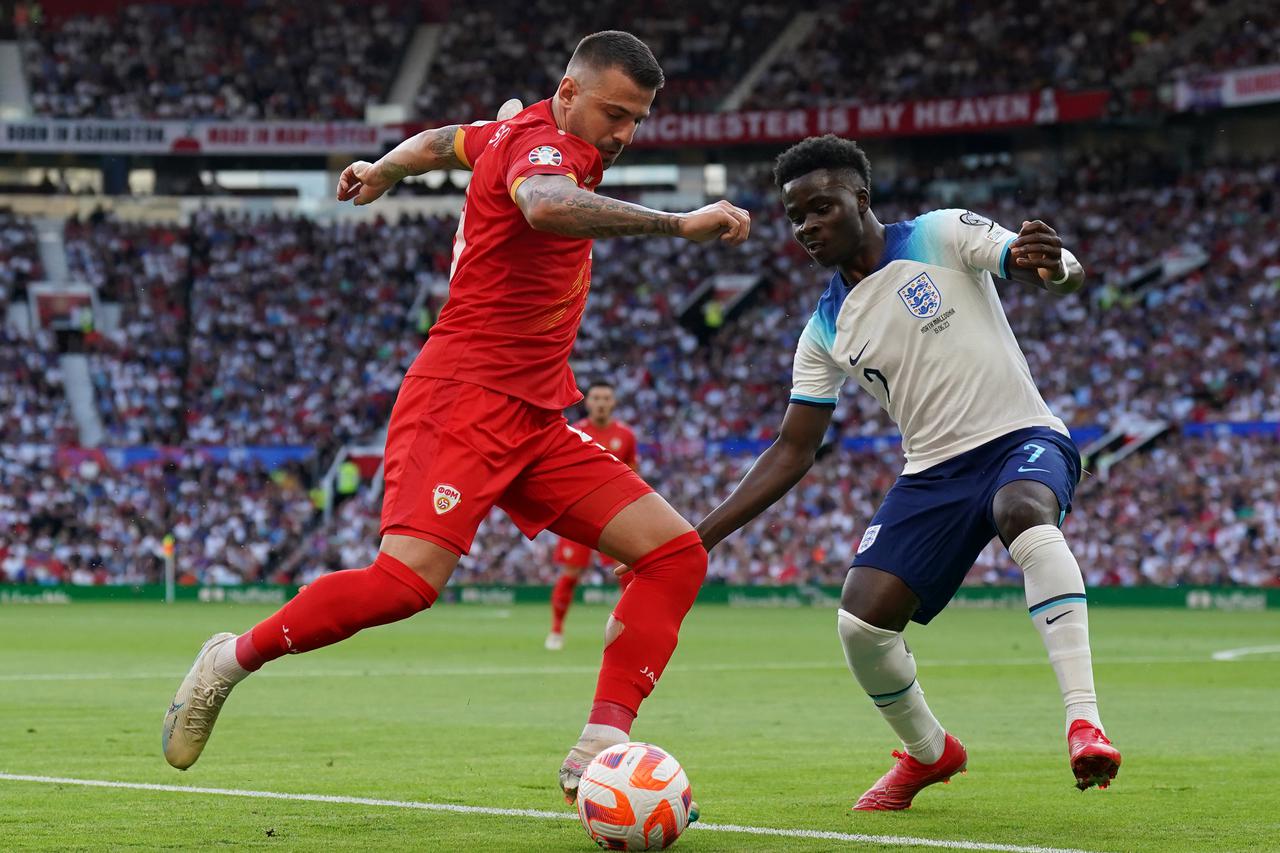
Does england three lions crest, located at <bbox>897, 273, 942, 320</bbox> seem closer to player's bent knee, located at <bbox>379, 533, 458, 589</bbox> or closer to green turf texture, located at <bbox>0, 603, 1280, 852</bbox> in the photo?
green turf texture, located at <bbox>0, 603, 1280, 852</bbox>

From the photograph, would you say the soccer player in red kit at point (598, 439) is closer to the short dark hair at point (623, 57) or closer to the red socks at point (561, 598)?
the red socks at point (561, 598)

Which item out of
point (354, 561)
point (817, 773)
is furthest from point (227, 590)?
point (817, 773)

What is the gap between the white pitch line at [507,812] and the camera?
5.86 metres

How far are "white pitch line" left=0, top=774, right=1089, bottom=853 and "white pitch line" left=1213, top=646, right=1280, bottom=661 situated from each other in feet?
42.5

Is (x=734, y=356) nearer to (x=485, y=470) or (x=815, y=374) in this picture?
(x=815, y=374)

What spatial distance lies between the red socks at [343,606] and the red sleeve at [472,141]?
1.59m

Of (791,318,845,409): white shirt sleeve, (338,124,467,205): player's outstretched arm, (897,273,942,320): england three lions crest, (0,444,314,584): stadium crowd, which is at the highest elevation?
(338,124,467,205): player's outstretched arm

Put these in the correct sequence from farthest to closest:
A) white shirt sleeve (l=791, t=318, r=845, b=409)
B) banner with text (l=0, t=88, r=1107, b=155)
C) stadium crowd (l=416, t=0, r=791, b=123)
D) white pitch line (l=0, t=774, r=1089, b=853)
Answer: stadium crowd (l=416, t=0, r=791, b=123) < banner with text (l=0, t=88, r=1107, b=155) < white shirt sleeve (l=791, t=318, r=845, b=409) < white pitch line (l=0, t=774, r=1089, b=853)

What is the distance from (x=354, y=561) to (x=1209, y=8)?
2275 cm

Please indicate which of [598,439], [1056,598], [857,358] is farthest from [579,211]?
[598,439]

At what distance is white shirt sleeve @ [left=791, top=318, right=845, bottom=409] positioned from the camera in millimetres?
7402

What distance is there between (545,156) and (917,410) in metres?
1.95

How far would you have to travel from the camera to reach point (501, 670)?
16562 millimetres

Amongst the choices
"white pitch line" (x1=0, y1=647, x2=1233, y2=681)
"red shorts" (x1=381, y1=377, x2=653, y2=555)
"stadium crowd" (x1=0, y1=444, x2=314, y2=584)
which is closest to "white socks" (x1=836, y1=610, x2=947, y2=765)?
"red shorts" (x1=381, y1=377, x2=653, y2=555)
